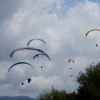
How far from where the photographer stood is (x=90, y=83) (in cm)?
8594

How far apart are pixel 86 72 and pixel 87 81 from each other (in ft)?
15.4

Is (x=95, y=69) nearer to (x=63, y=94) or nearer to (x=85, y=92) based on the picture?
(x=63, y=94)

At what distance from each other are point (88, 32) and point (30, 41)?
9495mm

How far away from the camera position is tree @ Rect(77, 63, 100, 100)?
234ft

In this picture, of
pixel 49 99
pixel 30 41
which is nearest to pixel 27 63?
pixel 30 41

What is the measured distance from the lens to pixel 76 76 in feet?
311

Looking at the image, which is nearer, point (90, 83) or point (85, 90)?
point (85, 90)

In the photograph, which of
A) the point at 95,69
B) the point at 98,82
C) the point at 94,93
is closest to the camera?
the point at 94,93

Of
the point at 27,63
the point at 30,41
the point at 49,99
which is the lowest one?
the point at 27,63

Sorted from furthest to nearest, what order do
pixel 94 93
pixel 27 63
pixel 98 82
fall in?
1. pixel 98 82
2. pixel 94 93
3. pixel 27 63

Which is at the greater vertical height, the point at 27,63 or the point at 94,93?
the point at 94,93

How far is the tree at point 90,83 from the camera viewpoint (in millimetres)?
71381

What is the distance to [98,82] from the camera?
3337 inches

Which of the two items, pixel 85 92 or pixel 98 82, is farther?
pixel 98 82
